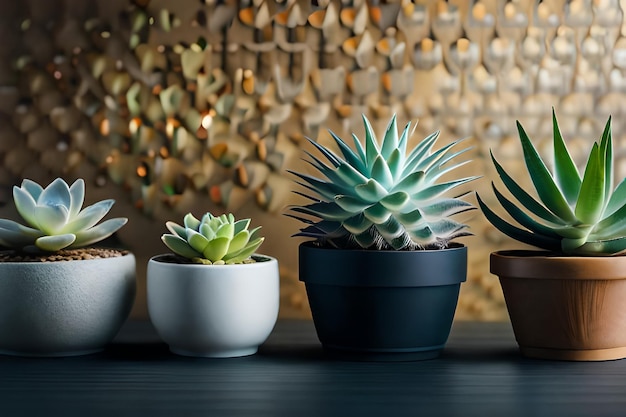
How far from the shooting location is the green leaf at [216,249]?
0.79m

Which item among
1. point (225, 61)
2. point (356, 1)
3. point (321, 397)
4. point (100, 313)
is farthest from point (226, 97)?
point (321, 397)

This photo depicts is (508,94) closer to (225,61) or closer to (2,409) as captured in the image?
(225,61)

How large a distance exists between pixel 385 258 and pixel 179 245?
0.66ft

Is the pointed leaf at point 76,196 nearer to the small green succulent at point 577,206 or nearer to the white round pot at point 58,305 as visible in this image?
the white round pot at point 58,305

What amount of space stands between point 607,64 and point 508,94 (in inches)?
4.9

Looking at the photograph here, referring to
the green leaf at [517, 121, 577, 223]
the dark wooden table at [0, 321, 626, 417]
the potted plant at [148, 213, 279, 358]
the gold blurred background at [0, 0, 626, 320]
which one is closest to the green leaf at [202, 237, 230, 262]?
the potted plant at [148, 213, 279, 358]

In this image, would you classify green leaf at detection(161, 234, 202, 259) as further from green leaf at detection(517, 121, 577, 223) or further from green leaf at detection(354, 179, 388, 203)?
green leaf at detection(517, 121, 577, 223)

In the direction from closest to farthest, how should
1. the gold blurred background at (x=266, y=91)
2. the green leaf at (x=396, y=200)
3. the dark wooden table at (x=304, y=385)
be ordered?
the dark wooden table at (x=304, y=385)
the green leaf at (x=396, y=200)
the gold blurred background at (x=266, y=91)

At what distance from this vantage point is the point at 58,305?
79cm

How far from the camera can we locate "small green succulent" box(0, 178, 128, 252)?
79cm

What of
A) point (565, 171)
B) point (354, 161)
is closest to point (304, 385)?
point (354, 161)

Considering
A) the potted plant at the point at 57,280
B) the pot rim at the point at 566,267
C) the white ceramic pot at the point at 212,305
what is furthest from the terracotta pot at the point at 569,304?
the potted plant at the point at 57,280

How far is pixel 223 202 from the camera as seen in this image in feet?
3.29

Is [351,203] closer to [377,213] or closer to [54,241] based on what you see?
[377,213]
